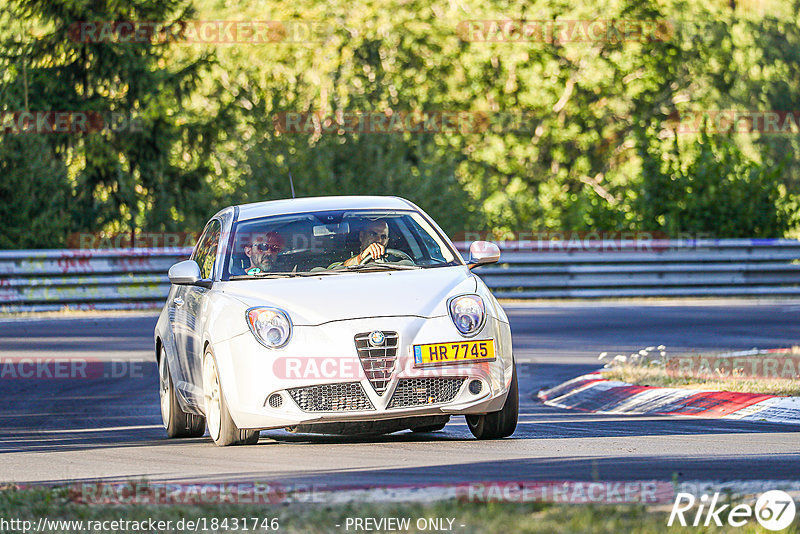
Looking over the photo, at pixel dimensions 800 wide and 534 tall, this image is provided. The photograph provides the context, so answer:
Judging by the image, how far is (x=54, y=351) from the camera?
16562mm

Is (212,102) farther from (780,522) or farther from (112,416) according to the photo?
(780,522)

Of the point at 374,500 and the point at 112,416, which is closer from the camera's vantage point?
the point at 374,500

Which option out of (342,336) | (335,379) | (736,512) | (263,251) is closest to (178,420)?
(263,251)

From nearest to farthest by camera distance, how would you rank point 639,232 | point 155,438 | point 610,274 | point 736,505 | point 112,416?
point 736,505, point 155,438, point 112,416, point 610,274, point 639,232

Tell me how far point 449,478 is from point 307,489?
0.76 metres

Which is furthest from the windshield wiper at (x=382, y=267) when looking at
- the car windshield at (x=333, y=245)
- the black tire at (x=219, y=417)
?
the black tire at (x=219, y=417)

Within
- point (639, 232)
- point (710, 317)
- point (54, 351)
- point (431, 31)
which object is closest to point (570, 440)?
point (54, 351)

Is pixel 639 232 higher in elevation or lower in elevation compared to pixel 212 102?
lower

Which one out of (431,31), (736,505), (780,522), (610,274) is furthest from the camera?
(431,31)

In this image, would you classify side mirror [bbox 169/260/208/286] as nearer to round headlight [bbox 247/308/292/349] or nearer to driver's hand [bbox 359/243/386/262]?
round headlight [bbox 247/308/292/349]

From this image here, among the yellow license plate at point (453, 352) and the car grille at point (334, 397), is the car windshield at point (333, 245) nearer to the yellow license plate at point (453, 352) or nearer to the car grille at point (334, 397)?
the yellow license plate at point (453, 352)

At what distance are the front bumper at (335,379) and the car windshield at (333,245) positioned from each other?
0.88 m

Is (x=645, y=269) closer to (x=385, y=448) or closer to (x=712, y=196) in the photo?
(x=712, y=196)

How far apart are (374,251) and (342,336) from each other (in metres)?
1.30
